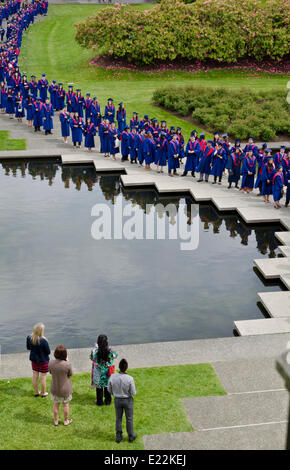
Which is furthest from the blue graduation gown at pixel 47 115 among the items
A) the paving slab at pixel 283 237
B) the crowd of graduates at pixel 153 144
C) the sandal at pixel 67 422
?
the sandal at pixel 67 422

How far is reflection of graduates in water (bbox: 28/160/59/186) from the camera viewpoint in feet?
64.7

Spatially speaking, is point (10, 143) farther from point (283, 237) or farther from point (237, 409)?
point (237, 409)

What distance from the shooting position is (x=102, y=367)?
8.36 m

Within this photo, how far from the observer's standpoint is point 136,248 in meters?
14.3

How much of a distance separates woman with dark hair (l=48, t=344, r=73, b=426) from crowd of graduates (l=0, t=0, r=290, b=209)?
1010cm

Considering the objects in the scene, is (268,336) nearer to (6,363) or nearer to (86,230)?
(6,363)

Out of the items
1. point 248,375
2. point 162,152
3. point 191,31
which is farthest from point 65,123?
point 248,375

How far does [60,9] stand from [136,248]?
41.2 metres

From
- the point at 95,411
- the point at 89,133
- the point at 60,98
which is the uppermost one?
the point at 60,98

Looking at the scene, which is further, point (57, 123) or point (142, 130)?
point (57, 123)

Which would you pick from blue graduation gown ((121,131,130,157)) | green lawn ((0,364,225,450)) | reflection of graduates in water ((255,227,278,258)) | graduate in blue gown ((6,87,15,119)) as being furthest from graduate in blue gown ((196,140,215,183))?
graduate in blue gown ((6,87,15,119))

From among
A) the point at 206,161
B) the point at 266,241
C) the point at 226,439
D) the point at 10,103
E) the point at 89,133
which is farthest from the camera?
the point at 10,103

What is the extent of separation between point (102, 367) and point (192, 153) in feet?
38.1
